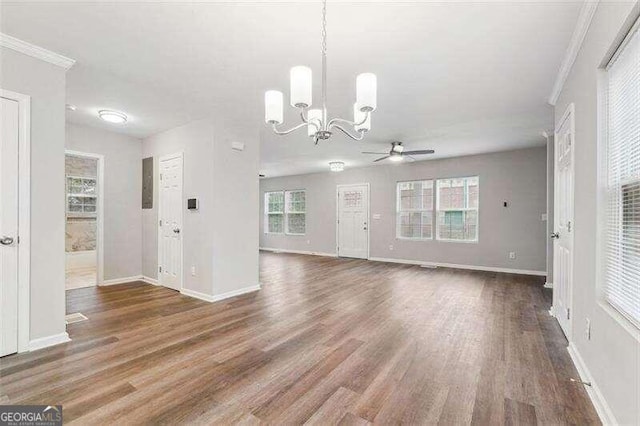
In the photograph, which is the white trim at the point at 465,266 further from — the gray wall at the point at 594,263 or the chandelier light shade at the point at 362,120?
the chandelier light shade at the point at 362,120

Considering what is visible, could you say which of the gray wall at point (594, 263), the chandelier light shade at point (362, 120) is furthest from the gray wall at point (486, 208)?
the chandelier light shade at point (362, 120)

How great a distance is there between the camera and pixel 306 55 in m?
2.46

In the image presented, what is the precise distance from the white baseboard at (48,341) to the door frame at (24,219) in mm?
41

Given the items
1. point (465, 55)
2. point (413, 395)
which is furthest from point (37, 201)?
point (465, 55)

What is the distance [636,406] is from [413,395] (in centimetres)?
106

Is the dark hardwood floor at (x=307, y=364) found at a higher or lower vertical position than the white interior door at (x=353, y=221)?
lower

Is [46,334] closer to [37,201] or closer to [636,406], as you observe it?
[37,201]

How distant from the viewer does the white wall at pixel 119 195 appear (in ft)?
15.4

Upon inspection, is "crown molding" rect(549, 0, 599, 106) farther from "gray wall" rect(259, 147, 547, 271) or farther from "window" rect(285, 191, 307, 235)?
"window" rect(285, 191, 307, 235)

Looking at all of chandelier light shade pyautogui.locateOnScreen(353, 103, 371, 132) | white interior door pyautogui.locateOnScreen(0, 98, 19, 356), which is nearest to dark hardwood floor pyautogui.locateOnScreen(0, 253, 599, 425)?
white interior door pyautogui.locateOnScreen(0, 98, 19, 356)

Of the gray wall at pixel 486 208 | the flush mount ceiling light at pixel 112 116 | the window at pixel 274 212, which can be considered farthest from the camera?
the window at pixel 274 212

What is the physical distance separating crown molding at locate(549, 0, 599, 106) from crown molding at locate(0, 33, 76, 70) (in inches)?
161

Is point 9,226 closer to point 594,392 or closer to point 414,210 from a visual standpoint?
point 594,392

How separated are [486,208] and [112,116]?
7.06 m
